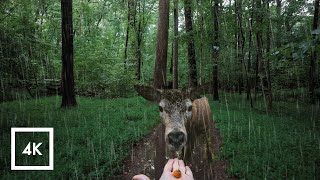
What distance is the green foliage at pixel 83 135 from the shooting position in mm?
7273

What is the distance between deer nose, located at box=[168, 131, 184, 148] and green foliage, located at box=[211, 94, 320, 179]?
135 inches

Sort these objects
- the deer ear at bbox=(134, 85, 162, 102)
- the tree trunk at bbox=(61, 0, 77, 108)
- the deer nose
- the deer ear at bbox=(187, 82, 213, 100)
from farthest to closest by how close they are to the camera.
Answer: the tree trunk at bbox=(61, 0, 77, 108) → the deer ear at bbox=(187, 82, 213, 100) → the deer ear at bbox=(134, 85, 162, 102) → the deer nose

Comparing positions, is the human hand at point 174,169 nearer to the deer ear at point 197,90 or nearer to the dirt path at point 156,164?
the deer ear at point 197,90

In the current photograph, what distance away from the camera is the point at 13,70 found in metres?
11.2

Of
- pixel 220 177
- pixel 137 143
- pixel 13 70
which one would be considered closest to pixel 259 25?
pixel 137 143

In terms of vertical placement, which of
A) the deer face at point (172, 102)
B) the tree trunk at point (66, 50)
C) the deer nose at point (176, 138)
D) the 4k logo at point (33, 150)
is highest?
the tree trunk at point (66, 50)

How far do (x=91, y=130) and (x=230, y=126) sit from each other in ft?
18.1

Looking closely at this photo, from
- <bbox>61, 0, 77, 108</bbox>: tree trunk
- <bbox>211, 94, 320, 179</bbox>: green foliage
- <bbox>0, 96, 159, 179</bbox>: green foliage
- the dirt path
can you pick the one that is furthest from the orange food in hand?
<bbox>61, 0, 77, 108</bbox>: tree trunk

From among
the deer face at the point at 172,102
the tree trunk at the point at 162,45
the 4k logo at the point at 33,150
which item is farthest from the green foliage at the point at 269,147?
the 4k logo at the point at 33,150

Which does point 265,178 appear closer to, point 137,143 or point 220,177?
point 220,177

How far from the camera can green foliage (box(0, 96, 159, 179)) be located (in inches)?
286

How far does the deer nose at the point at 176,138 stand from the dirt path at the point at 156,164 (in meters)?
2.45

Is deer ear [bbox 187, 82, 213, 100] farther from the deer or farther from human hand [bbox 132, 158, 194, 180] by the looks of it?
human hand [bbox 132, 158, 194, 180]

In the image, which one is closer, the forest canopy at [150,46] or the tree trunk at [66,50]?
the forest canopy at [150,46]
